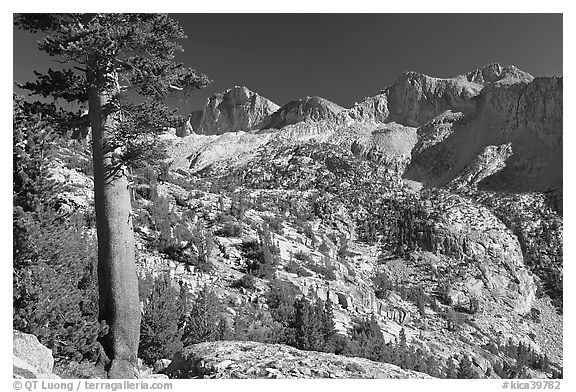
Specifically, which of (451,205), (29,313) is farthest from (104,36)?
(451,205)

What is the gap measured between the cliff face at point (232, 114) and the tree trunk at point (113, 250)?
142 m

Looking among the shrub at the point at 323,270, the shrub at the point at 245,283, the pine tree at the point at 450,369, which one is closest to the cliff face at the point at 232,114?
the shrub at the point at 323,270

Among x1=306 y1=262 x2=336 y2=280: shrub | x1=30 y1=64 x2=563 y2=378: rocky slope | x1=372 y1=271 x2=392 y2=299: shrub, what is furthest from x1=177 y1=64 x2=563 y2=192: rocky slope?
x1=306 y1=262 x2=336 y2=280: shrub

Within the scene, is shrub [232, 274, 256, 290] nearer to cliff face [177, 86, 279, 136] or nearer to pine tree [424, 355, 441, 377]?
pine tree [424, 355, 441, 377]

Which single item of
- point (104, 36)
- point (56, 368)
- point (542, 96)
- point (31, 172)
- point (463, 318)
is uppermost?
point (542, 96)

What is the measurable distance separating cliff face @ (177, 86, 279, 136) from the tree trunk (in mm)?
142355

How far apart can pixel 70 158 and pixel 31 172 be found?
48.1 feet

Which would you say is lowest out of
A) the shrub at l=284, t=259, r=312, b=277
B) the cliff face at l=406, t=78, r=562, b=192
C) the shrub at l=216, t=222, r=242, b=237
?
the shrub at l=284, t=259, r=312, b=277

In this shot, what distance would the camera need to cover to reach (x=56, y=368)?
18.7 ft

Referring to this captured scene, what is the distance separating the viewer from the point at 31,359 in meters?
5.27

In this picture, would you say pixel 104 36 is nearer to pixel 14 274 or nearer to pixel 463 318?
pixel 14 274

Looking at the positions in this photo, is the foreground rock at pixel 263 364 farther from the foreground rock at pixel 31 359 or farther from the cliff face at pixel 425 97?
the cliff face at pixel 425 97

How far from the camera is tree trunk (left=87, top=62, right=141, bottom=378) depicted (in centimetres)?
634

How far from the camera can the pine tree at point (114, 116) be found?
6287 millimetres
